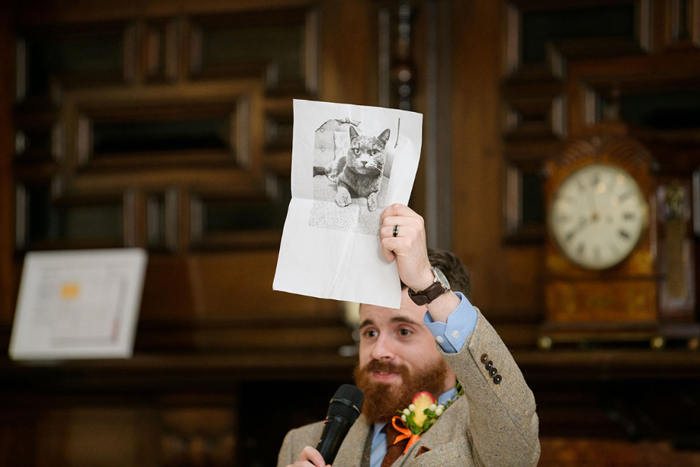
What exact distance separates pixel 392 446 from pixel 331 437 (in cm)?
29

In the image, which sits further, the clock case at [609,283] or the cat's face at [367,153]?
the clock case at [609,283]

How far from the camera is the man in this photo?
1798 mm

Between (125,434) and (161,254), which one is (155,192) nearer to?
(161,254)

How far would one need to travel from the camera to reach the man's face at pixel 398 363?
7.45 feet

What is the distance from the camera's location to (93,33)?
4.11m

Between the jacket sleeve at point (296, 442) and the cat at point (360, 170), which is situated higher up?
the cat at point (360, 170)

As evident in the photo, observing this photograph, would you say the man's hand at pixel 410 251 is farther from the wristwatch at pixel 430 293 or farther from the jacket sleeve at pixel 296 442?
the jacket sleeve at pixel 296 442

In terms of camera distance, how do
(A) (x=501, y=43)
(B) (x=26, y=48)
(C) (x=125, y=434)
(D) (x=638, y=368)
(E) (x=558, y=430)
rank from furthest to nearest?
(B) (x=26, y=48), (C) (x=125, y=434), (A) (x=501, y=43), (E) (x=558, y=430), (D) (x=638, y=368)

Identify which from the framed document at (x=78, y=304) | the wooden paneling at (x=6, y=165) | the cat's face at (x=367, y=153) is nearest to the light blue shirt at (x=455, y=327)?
the cat's face at (x=367, y=153)

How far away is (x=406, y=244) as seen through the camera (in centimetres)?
175

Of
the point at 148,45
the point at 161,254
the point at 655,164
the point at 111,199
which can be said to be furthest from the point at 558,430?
the point at 148,45

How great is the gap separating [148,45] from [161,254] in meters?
0.92

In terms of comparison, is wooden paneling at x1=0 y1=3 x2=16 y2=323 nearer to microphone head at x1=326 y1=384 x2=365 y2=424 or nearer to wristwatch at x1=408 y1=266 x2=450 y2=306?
microphone head at x1=326 y1=384 x2=365 y2=424

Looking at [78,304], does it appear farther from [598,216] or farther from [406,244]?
[406,244]
